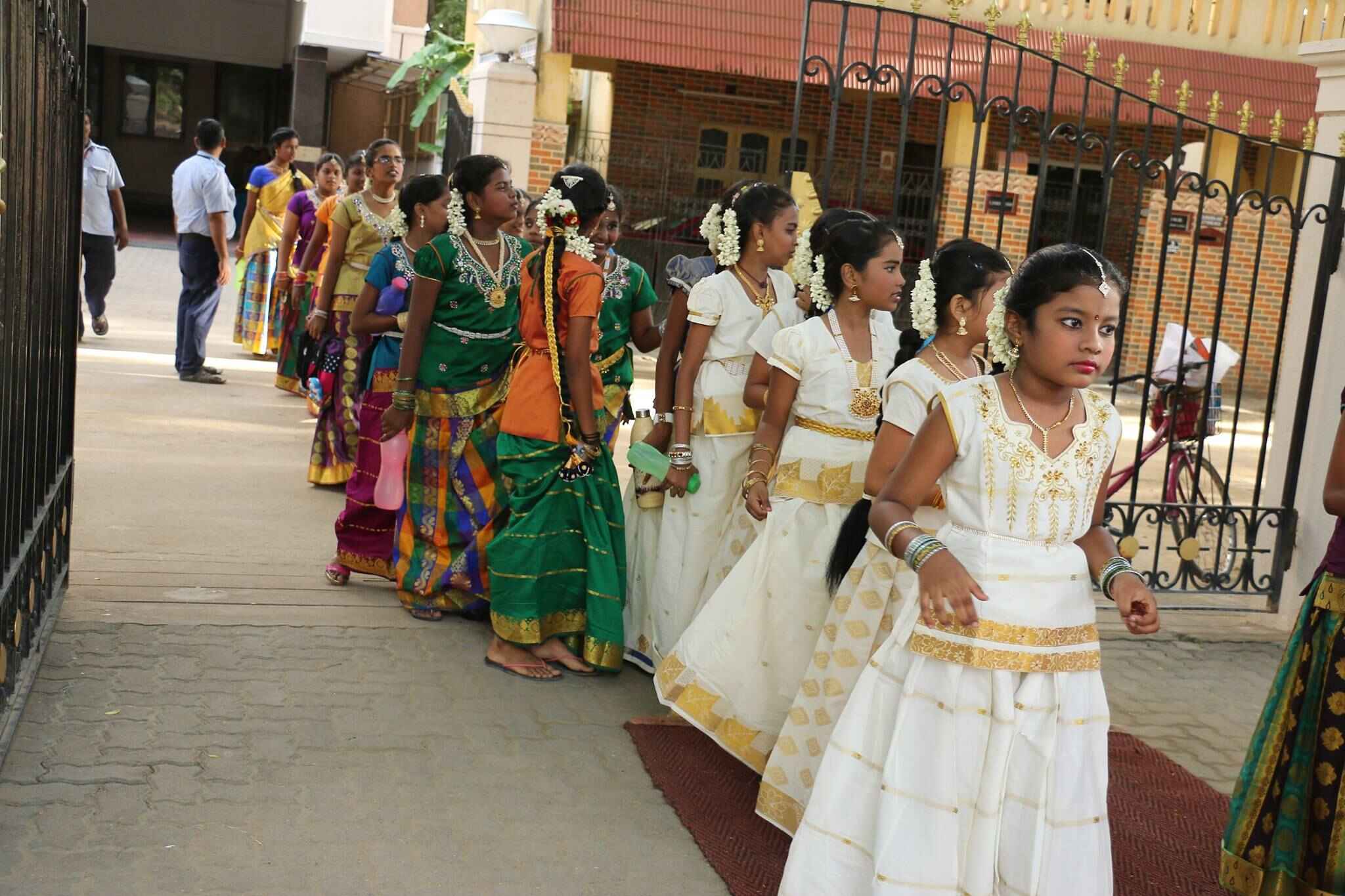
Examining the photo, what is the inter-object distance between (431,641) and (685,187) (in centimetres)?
1440

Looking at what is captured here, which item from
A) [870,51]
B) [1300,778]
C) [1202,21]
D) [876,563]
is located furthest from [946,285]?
[1202,21]

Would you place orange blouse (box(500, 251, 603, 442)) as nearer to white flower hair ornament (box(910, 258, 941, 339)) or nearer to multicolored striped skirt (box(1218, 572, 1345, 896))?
white flower hair ornament (box(910, 258, 941, 339))

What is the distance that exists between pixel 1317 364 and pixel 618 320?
3.29 metres

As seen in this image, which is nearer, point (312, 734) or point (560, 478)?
point (312, 734)

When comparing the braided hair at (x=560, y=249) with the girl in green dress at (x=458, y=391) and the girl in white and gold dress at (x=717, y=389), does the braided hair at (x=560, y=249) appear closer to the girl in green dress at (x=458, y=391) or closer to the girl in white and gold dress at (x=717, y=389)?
the girl in white and gold dress at (x=717, y=389)

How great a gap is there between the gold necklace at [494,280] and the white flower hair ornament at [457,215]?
0.02 meters

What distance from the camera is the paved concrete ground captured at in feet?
11.6

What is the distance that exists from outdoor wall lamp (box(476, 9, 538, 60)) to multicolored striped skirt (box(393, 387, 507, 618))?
9247 mm

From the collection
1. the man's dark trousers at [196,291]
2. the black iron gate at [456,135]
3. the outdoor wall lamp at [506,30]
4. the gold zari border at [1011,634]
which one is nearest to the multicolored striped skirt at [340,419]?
the man's dark trousers at [196,291]

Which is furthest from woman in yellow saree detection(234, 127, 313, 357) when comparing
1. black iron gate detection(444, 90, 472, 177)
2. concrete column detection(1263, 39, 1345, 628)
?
concrete column detection(1263, 39, 1345, 628)

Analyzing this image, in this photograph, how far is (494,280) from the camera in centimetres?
545

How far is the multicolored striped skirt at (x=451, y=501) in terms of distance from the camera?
5.51 metres

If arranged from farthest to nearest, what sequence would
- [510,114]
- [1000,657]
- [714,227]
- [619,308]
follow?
[510,114] < [619,308] < [714,227] < [1000,657]

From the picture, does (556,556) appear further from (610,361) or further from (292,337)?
(292,337)
